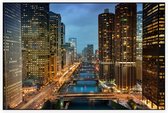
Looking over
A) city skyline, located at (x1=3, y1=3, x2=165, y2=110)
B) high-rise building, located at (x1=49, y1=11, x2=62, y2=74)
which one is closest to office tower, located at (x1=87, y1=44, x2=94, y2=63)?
city skyline, located at (x1=3, y1=3, x2=165, y2=110)

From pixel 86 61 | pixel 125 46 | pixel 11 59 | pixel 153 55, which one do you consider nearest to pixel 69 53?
pixel 86 61

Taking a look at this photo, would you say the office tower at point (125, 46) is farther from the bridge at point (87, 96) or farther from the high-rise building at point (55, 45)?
the high-rise building at point (55, 45)

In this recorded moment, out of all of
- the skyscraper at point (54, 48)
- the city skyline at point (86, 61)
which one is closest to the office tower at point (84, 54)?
the city skyline at point (86, 61)

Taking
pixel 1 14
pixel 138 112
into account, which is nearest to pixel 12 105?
pixel 1 14

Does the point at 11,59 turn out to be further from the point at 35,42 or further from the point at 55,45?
the point at 55,45

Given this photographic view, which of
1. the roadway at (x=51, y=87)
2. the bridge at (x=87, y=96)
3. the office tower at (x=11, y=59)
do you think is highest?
the office tower at (x=11, y=59)

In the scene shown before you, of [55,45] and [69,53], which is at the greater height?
[55,45]

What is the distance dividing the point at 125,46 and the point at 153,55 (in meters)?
4.56

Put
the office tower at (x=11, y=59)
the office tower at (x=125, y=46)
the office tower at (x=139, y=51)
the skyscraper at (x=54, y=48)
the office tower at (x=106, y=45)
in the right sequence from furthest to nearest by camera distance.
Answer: the office tower at (x=106, y=45)
the skyscraper at (x=54, y=48)
the office tower at (x=125, y=46)
the office tower at (x=139, y=51)
the office tower at (x=11, y=59)

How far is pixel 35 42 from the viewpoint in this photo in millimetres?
10805

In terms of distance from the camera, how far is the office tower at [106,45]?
11328 millimetres

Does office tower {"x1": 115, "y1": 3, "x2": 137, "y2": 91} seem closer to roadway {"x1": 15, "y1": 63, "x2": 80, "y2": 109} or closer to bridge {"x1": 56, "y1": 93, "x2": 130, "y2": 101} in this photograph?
bridge {"x1": 56, "y1": 93, "x2": 130, "y2": 101}

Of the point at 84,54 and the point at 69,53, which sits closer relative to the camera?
the point at 84,54

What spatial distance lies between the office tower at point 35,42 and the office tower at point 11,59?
1.95m
